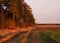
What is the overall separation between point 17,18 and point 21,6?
14.4 ft

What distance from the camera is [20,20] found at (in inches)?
2106

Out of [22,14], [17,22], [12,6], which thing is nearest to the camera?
[12,6]

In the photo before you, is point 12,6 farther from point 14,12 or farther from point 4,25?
point 4,25

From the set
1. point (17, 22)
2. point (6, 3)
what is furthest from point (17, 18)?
point (6, 3)

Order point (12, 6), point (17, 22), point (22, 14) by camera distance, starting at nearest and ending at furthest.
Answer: point (12, 6) < point (17, 22) < point (22, 14)

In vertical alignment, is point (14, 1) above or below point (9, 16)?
above

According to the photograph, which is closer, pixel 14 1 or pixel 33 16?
pixel 14 1

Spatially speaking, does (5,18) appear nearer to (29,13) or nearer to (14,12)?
(14,12)

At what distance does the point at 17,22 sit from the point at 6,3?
19.2ft

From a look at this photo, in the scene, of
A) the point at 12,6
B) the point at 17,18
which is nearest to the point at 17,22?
the point at 17,18

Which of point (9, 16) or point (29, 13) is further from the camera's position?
point (29, 13)

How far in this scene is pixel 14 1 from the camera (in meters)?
49.9

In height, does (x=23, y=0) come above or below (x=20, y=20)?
above

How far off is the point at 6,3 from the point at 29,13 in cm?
845
